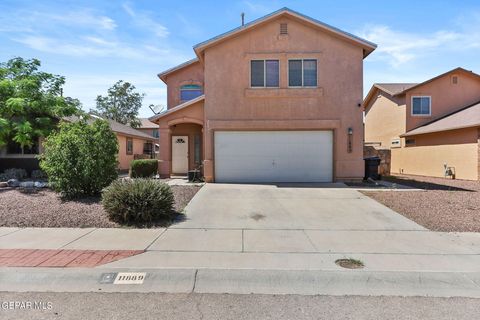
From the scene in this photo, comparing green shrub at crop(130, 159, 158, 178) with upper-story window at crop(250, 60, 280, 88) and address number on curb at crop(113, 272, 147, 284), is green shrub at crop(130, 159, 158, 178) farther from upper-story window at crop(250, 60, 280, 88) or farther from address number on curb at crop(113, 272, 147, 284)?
address number on curb at crop(113, 272, 147, 284)

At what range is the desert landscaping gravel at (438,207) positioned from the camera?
772 centimetres

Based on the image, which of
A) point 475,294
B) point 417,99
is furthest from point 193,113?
point 417,99

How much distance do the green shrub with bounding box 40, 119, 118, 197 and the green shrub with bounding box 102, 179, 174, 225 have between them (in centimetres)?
244

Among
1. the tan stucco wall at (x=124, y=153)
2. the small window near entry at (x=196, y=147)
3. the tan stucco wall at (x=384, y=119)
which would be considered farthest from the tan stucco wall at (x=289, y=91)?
the tan stucco wall at (x=124, y=153)

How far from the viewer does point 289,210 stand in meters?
9.26

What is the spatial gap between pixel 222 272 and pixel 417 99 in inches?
870

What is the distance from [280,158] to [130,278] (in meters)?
11.2

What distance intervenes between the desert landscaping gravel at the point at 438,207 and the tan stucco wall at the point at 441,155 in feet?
17.2

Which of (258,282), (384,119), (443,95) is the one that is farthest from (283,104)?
(384,119)

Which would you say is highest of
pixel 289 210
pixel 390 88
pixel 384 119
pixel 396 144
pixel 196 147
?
pixel 390 88

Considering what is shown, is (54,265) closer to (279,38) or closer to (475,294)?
(475,294)

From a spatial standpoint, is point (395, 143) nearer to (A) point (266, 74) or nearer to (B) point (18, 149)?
(A) point (266, 74)

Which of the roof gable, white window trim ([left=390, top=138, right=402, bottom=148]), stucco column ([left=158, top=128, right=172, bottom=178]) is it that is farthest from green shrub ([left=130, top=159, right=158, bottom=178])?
white window trim ([left=390, top=138, right=402, bottom=148])

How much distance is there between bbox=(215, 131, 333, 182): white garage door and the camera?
594 inches
